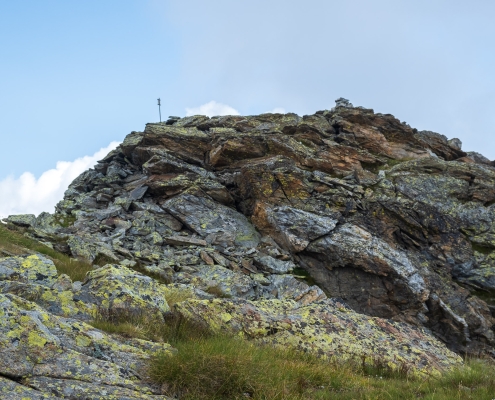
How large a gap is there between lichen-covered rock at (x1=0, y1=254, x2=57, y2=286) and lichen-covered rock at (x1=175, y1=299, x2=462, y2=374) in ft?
15.6

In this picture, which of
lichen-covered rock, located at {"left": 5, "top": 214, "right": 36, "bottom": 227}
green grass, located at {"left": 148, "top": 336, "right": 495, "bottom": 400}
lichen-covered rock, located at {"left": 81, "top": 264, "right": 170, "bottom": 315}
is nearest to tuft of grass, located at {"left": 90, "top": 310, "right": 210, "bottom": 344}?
lichen-covered rock, located at {"left": 81, "top": 264, "right": 170, "bottom": 315}

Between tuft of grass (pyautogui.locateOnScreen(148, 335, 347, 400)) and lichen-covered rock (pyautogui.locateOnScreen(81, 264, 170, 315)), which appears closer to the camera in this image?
tuft of grass (pyautogui.locateOnScreen(148, 335, 347, 400))

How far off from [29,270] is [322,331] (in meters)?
9.38

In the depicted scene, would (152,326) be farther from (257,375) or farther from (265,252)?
(265,252)

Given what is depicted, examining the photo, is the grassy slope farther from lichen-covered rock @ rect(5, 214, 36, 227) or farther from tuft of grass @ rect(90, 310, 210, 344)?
lichen-covered rock @ rect(5, 214, 36, 227)

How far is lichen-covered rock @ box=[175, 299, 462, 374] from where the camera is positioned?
414 inches

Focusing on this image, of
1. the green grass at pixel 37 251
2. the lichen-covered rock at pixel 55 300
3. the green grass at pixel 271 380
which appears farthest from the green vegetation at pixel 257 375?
the green grass at pixel 37 251

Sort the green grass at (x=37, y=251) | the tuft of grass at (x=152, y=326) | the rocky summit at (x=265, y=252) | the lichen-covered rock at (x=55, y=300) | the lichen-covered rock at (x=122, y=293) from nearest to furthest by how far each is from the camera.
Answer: the rocky summit at (x=265, y=252) → the tuft of grass at (x=152, y=326) → the lichen-covered rock at (x=55, y=300) → the lichen-covered rock at (x=122, y=293) → the green grass at (x=37, y=251)

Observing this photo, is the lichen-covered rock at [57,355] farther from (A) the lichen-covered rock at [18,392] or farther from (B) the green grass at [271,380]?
(B) the green grass at [271,380]

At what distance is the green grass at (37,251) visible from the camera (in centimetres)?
1797

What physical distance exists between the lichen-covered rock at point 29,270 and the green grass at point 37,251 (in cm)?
390

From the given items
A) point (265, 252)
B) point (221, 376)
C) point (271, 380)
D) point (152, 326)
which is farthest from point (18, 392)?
point (265, 252)

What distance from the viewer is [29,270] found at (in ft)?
40.4

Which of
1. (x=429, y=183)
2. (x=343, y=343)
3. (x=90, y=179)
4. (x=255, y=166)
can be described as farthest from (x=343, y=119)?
(x=343, y=343)
